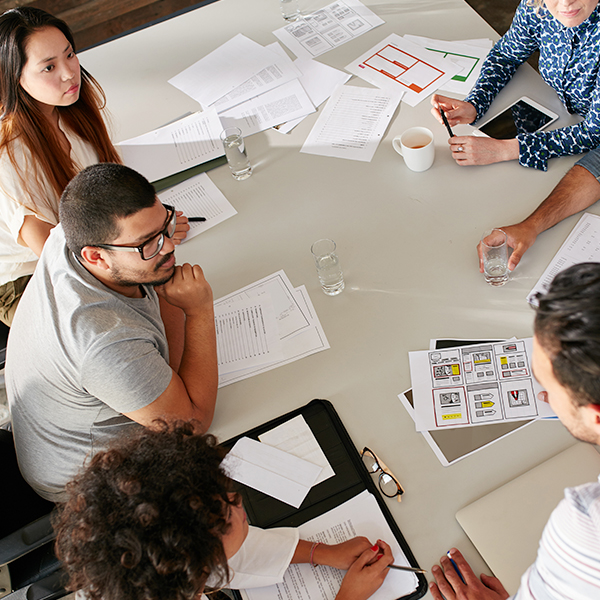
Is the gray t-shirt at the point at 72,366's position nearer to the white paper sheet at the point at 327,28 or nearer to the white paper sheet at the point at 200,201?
the white paper sheet at the point at 200,201

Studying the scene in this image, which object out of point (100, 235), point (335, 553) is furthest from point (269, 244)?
point (335, 553)

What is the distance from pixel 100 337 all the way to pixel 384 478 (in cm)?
68

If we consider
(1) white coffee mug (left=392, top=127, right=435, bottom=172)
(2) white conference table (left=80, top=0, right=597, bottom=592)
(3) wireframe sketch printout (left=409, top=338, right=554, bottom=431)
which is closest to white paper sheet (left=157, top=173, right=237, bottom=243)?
(2) white conference table (left=80, top=0, right=597, bottom=592)

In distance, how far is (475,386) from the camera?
1280mm

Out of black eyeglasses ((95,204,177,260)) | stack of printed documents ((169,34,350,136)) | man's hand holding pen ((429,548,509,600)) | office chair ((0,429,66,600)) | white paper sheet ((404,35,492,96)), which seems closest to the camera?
man's hand holding pen ((429,548,509,600))

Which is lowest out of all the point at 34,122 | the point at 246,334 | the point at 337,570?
the point at 337,570

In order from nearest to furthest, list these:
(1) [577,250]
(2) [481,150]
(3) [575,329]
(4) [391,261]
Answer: (3) [575,329] → (1) [577,250] → (4) [391,261] → (2) [481,150]

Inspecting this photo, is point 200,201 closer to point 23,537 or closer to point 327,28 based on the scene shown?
point 327,28

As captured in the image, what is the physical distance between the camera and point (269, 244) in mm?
1696

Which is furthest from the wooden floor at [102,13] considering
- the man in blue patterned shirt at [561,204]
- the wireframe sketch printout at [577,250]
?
the wireframe sketch printout at [577,250]

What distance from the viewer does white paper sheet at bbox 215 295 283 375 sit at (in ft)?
4.78

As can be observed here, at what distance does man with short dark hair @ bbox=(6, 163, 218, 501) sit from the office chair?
0.10ft

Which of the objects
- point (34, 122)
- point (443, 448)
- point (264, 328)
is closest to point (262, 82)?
point (34, 122)

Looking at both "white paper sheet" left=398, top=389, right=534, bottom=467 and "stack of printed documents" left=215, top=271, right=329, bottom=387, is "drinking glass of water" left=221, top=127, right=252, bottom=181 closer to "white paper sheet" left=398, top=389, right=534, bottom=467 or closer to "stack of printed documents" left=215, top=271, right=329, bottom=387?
"stack of printed documents" left=215, top=271, right=329, bottom=387
